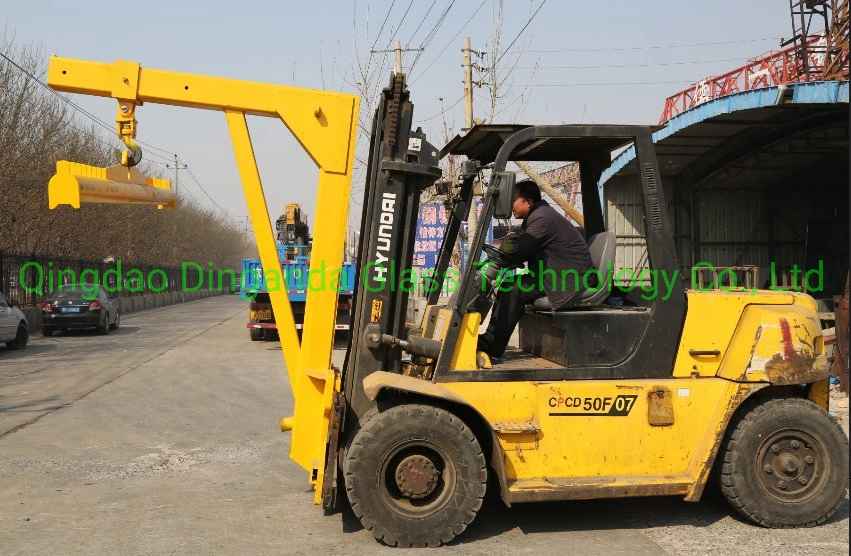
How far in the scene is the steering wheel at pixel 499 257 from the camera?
18.9ft

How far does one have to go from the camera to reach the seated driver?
5789 millimetres

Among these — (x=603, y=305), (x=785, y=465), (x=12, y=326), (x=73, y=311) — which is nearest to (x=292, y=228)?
(x=73, y=311)

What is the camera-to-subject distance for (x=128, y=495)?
6.60 metres

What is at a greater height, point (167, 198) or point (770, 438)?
point (167, 198)

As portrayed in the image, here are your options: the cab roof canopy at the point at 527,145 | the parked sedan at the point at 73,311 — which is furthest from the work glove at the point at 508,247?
the parked sedan at the point at 73,311

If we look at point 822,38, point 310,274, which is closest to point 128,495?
point 310,274

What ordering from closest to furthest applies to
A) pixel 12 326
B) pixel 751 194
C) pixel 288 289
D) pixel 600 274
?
pixel 600 274, pixel 12 326, pixel 288 289, pixel 751 194

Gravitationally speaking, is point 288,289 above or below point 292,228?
below

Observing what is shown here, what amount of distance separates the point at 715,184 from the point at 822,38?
275 inches

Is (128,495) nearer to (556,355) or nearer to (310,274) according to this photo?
(310,274)

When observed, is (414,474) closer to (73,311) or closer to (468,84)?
(468,84)

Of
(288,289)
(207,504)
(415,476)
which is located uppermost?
(288,289)

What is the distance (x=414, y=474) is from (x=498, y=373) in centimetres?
88

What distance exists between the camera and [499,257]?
5836 mm
